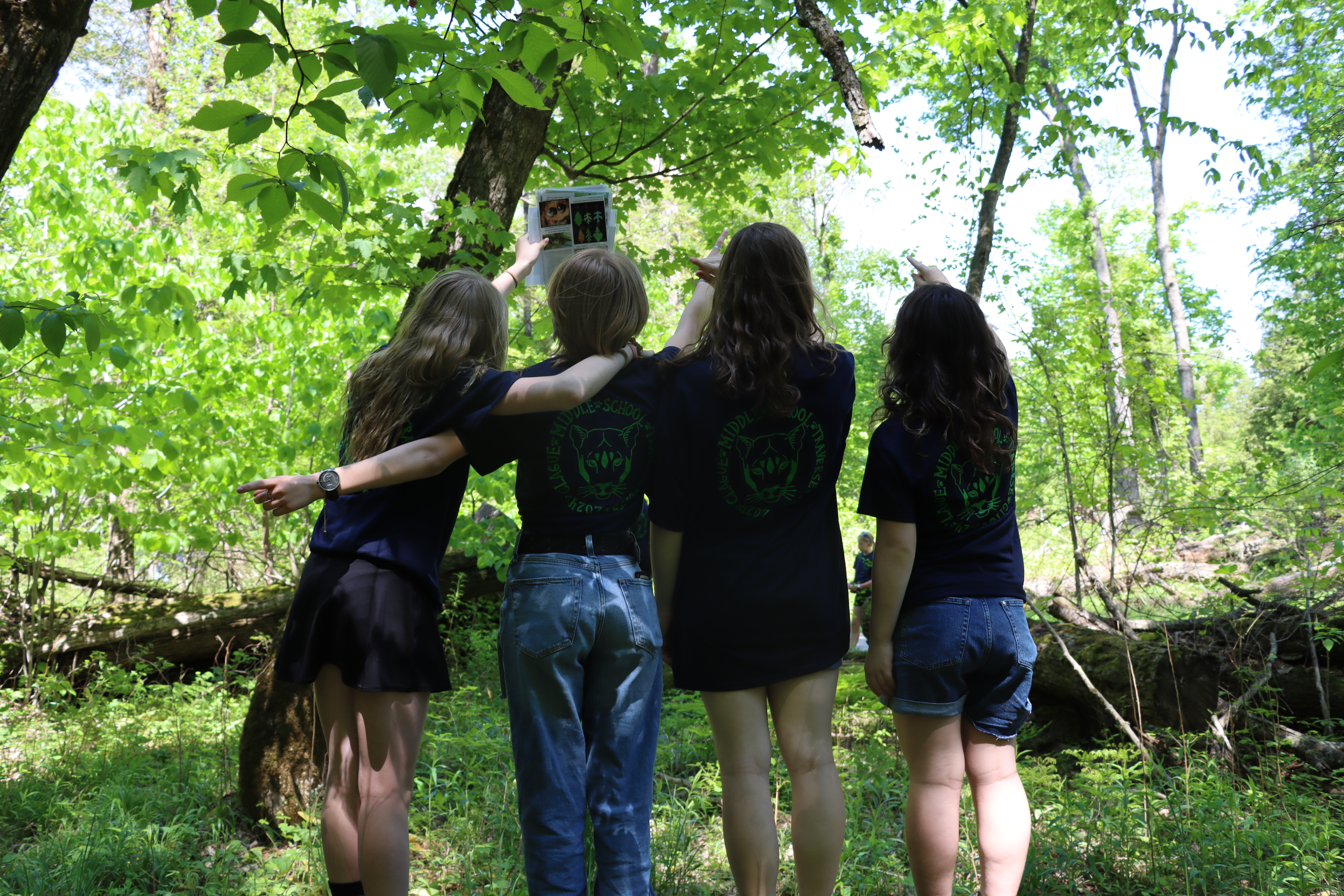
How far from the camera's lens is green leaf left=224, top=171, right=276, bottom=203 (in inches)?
77.4

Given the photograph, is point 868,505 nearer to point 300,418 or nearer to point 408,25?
point 408,25

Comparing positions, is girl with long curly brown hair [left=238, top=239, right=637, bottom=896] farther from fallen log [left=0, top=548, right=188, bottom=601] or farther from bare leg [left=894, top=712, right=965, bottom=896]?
fallen log [left=0, top=548, right=188, bottom=601]

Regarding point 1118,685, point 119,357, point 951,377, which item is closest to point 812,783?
point 951,377

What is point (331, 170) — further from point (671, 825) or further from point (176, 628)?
point (176, 628)

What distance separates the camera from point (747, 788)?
6.71 feet

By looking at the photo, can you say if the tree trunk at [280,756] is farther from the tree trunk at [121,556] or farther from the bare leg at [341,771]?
the tree trunk at [121,556]

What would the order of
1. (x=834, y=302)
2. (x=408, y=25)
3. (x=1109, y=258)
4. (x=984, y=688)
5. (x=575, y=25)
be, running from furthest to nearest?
1. (x=1109, y=258)
2. (x=834, y=302)
3. (x=984, y=688)
4. (x=575, y=25)
5. (x=408, y=25)

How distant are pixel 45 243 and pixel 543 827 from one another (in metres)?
6.08

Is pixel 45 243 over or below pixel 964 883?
over

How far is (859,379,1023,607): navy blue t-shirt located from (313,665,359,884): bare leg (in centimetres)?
149

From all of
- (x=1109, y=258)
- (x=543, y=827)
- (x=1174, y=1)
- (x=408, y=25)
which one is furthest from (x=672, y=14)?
(x=1109, y=258)

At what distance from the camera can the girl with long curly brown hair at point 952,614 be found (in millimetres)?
2119

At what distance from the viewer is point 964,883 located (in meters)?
2.82

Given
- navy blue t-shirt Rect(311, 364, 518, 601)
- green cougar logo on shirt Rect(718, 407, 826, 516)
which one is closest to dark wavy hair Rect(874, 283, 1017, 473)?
green cougar logo on shirt Rect(718, 407, 826, 516)
